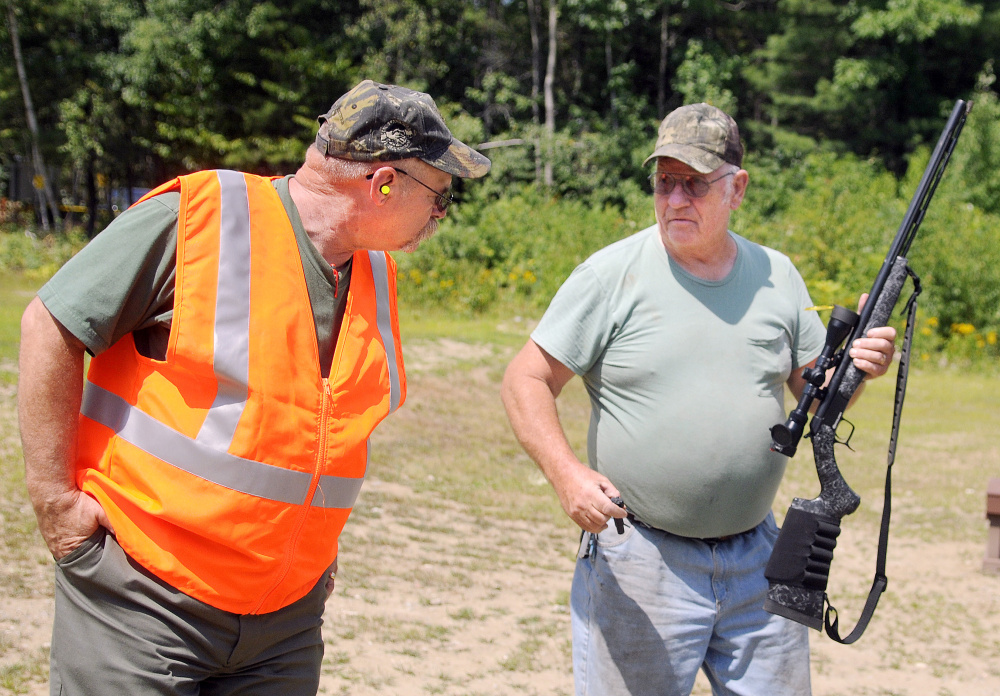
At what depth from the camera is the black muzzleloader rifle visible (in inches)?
101

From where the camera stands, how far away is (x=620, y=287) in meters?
2.72

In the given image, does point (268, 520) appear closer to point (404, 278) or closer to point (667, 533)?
point (667, 533)

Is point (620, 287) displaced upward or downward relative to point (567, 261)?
upward

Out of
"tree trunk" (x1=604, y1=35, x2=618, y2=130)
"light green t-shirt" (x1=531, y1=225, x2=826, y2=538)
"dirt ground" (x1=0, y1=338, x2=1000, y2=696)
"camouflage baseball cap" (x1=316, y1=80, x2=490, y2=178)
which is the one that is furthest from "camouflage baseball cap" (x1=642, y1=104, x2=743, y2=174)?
"tree trunk" (x1=604, y1=35, x2=618, y2=130)

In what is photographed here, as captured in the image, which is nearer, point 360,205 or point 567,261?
point 360,205

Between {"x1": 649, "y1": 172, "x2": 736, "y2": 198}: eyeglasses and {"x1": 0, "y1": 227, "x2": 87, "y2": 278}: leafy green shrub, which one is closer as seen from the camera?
{"x1": 649, "y1": 172, "x2": 736, "y2": 198}: eyeglasses

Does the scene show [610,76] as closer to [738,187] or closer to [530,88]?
[530,88]

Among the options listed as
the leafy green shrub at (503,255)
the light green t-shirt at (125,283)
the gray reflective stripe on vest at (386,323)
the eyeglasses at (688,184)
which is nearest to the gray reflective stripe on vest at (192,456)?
the light green t-shirt at (125,283)

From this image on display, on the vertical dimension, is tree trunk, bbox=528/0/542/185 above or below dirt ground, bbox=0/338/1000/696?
above

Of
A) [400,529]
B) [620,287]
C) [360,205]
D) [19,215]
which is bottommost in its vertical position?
[19,215]

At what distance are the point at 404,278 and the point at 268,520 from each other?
43.9ft

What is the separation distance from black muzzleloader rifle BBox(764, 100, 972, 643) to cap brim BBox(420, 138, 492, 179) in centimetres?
113

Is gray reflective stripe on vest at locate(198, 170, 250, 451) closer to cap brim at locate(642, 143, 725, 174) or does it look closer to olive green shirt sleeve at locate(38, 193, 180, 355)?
olive green shirt sleeve at locate(38, 193, 180, 355)

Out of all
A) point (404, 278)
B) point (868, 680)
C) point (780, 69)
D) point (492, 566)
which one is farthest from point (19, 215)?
point (868, 680)
